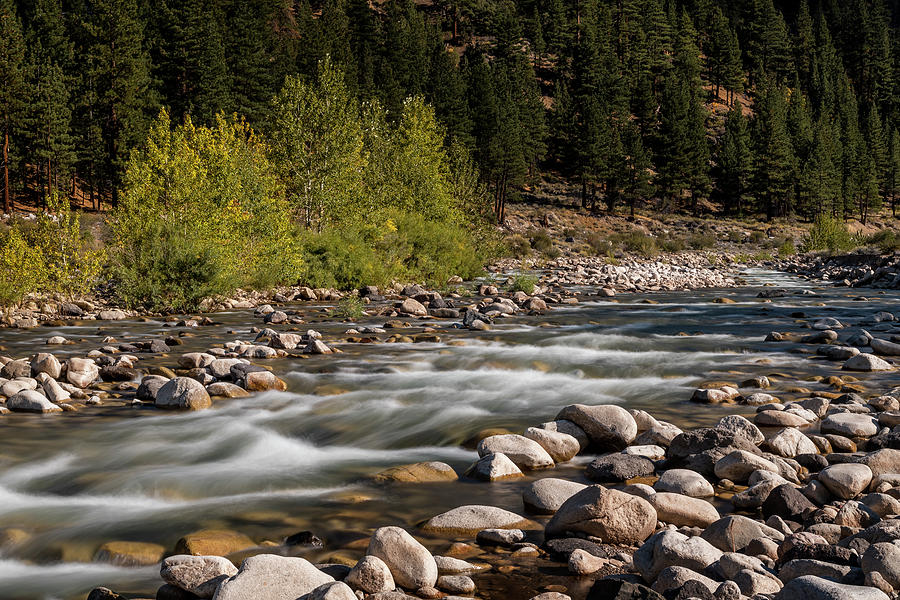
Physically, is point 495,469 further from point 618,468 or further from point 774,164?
point 774,164

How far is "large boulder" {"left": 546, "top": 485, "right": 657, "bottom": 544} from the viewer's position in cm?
546

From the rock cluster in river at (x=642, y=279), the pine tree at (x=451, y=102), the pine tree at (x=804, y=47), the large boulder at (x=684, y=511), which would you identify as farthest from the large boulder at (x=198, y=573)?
the pine tree at (x=804, y=47)

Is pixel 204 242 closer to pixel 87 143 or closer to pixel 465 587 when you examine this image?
pixel 465 587

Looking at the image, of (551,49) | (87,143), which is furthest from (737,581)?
(551,49)

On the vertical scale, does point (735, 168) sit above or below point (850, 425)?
above

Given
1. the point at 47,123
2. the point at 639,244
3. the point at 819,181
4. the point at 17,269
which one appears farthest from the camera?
the point at 819,181

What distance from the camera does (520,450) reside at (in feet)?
25.3

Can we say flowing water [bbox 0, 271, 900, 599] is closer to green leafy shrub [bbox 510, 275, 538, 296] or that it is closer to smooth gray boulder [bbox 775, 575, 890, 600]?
smooth gray boulder [bbox 775, 575, 890, 600]

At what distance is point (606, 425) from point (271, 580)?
503 cm

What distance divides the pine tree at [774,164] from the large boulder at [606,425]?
96273mm

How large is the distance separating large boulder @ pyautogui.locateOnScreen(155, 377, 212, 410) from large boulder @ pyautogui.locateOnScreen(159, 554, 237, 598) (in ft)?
18.6

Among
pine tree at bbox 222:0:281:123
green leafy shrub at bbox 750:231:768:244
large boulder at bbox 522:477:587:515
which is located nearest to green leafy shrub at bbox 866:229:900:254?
green leafy shrub at bbox 750:231:768:244

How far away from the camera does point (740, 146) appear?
322 ft

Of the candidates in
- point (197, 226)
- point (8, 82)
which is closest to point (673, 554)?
point (197, 226)
